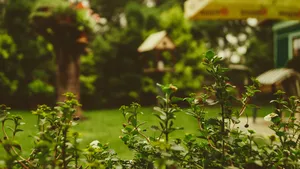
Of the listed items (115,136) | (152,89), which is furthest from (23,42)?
(115,136)

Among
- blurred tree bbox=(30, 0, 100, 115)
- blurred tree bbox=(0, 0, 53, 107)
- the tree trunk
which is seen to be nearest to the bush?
blurred tree bbox=(30, 0, 100, 115)

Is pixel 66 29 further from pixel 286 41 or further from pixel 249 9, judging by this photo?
pixel 286 41

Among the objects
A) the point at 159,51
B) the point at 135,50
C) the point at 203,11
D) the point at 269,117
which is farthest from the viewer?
the point at 135,50

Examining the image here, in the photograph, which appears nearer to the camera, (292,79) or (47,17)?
(292,79)

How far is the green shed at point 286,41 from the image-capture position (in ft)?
39.1

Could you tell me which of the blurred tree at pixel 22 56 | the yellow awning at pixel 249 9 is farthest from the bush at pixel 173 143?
the blurred tree at pixel 22 56

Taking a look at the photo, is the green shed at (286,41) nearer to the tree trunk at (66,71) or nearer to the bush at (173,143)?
the tree trunk at (66,71)

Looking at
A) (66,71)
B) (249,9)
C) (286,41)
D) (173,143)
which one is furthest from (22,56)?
(173,143)

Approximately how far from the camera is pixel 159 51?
1195 centimetres

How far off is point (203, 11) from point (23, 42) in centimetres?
907

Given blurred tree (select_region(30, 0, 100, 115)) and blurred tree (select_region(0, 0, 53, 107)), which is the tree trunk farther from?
blurred tree (select_region(0, 0, 53, 107))

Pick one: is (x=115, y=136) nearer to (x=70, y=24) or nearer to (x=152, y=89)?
(x=70, y=24)

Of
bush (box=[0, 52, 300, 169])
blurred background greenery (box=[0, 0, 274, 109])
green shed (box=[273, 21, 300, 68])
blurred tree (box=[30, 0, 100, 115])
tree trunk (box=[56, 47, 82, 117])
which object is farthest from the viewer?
blurred background greenery (box=[0, 0, 274, 109])

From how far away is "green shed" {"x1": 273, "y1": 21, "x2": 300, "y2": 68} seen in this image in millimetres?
11905
